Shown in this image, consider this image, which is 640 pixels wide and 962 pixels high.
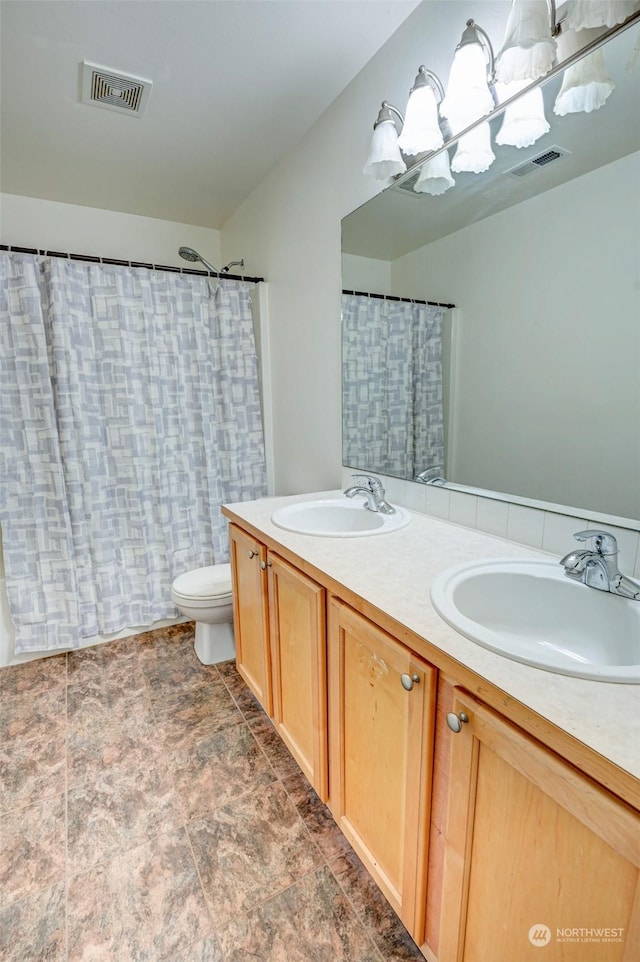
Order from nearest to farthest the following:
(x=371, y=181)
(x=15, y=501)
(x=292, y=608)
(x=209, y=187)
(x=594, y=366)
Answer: (x=594, y=366) → (x=292, y=608) → (x=371, y=181) → (x=15, y=501) → (x=209, y=187)

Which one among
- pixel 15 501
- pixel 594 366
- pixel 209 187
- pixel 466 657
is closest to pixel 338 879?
pixel 466 657

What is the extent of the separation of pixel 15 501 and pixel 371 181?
2104 mm

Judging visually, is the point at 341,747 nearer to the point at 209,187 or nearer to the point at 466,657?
the point at 466,657

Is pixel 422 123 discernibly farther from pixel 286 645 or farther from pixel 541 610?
pixel 286 645

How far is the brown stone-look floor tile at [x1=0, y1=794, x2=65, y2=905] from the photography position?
1108 mm

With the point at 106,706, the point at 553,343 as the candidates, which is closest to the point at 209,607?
the point at 106,706

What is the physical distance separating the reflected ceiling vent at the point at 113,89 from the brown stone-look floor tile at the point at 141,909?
2613 mm

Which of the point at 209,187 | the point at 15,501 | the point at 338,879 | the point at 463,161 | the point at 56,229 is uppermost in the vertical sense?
the point at 209,187

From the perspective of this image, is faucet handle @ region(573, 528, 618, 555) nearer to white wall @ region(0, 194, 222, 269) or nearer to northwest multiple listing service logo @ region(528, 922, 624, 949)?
northwest multiple listing service logo @ region(528, 922, 624, 949)

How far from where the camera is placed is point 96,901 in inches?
41.8

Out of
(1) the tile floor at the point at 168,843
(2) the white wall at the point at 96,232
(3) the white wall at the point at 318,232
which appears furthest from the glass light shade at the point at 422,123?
(1) the tile floor at the point at 168,843

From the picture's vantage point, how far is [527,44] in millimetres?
945

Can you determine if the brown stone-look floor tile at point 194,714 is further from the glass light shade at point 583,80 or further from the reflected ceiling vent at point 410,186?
the glass light shade at point 583,80

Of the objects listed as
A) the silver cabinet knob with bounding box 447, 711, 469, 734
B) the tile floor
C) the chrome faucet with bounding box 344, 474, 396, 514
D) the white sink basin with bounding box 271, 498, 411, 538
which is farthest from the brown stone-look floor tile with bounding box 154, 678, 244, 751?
the silver cabinet knob with bounding box 447, 711, 469, 734
